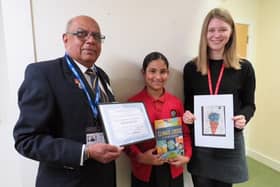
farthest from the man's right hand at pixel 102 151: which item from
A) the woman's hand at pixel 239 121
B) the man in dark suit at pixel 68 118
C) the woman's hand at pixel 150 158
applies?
the woman's hand at pixel 239 121

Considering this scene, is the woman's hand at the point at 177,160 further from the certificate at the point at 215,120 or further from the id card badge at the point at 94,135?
the id card badge at the point at 94,135

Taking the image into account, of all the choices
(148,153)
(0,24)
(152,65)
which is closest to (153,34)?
(152,65)

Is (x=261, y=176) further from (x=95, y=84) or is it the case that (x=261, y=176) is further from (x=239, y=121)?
(x=95, y=84)

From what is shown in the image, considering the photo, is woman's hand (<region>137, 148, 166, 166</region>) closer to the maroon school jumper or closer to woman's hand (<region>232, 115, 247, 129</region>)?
the maroon school jumper

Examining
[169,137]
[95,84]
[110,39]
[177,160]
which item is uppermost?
[110,39]

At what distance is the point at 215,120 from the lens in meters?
1.34

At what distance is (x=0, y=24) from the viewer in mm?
1182

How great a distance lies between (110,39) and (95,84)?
0.47 metres

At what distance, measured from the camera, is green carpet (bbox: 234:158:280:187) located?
2.57m

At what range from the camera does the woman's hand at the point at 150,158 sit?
128 centimetres

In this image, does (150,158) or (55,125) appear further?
(150,158)

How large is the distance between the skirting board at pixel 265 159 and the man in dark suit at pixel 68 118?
9.32 feet

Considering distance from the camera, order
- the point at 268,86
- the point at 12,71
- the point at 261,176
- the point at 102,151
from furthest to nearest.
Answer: the point at 268,86 < the point at 261,176 < the point at 12,71 < the point at 102,151

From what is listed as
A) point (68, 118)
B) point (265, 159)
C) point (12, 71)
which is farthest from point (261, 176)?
point (12, 71)
